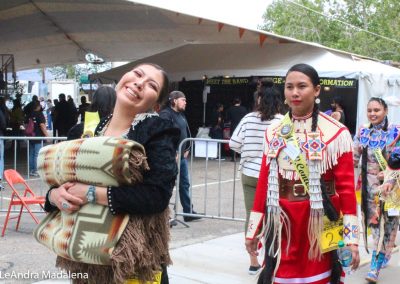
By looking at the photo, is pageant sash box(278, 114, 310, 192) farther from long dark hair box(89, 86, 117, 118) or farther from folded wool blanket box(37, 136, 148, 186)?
long dark hair box(89, 86, 117, 118)

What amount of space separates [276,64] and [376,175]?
11264 millimetres

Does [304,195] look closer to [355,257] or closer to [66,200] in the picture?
[355,257]

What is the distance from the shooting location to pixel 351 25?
33594mm

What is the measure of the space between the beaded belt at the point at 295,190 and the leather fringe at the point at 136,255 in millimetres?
1038

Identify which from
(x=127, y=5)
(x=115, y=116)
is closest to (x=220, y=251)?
(x=115, y=116)

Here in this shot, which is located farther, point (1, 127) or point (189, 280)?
point (1, 127)

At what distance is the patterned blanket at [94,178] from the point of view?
230 cm

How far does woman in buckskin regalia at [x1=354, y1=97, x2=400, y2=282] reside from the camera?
17.7 feet

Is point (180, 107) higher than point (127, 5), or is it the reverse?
point (127, 5)

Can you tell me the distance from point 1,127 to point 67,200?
8809 millimetres

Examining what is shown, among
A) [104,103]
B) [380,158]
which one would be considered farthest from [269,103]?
[104,103]

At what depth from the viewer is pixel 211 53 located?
62.0 feet

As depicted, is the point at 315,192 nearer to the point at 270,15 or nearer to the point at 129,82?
the point at 129,82

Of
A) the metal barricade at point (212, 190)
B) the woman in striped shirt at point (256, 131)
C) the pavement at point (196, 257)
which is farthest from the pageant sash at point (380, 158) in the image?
the metal barricade at point (212, 190)
